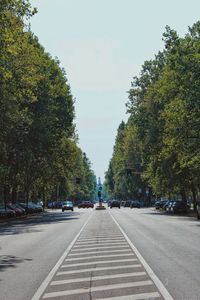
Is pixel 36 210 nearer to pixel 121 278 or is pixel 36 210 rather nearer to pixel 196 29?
pixel 196 29

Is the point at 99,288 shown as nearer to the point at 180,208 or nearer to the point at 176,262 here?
the point at 176,262

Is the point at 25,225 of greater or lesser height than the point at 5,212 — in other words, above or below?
below

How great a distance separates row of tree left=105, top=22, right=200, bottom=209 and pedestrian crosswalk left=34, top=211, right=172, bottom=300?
2503 cm

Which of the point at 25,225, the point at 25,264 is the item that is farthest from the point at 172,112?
the point at 25,264

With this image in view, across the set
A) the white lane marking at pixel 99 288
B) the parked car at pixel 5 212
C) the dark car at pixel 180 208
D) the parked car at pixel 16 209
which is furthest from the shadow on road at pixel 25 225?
the white lane marking at pixel 99 288

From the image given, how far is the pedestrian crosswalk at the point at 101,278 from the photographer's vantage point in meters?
9.73

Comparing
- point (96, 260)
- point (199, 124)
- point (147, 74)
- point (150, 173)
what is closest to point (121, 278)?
point (96, 260)

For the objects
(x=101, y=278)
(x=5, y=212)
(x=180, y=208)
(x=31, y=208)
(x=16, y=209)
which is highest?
(x=31, y=208)

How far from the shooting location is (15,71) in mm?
33000

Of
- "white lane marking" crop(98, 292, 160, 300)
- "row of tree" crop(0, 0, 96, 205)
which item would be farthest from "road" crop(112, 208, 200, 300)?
"row of tree" crop(0, 0, 96, 205)

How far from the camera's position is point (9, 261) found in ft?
50.7

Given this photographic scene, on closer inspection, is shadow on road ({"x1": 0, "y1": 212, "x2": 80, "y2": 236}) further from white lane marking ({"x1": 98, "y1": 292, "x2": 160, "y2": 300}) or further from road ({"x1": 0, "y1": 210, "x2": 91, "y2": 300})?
white lane marking ({"x1": 98, "y1": 292, "x2": 160, "y2": 300})

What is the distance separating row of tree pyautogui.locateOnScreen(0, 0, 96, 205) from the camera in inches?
1150

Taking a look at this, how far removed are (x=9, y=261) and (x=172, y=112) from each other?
3191 centimetres
